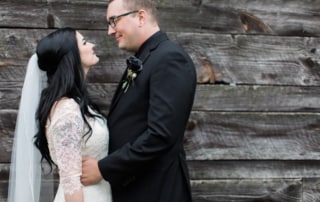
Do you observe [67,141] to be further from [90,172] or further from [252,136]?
[252,136]

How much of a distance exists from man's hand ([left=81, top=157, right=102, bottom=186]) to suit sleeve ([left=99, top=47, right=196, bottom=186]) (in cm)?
4

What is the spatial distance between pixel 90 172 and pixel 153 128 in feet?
1.19

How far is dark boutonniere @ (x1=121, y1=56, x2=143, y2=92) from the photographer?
252 centimetres

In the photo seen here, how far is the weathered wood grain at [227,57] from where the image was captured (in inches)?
125

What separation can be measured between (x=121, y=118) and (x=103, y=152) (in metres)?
0.19

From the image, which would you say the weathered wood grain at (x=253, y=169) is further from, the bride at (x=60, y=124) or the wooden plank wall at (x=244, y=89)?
the bride at (x=60, y=124)

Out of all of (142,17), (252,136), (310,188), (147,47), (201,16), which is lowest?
(310,188)

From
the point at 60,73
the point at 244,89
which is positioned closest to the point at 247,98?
the point at 244,89

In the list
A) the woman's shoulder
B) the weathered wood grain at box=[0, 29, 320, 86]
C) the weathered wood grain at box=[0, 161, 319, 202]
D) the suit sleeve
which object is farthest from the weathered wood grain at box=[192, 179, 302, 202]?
the woman's shoulder

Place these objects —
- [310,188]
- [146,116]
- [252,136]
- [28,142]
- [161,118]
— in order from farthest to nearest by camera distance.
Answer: [310,188] < [252,136] < [28,142] < [146,116] < [161,118]

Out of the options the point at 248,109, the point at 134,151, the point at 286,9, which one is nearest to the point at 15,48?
the point at 134,151

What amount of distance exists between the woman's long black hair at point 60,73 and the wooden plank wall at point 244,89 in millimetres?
683

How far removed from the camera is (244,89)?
3.45 metres

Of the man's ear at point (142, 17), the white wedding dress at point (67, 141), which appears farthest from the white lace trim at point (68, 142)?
the man's ear at point (142, 17)
